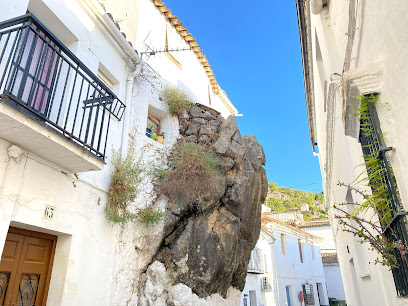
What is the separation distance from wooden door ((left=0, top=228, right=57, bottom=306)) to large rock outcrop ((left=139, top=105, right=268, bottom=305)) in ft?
6.76

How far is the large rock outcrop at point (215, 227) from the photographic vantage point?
21.1 feet

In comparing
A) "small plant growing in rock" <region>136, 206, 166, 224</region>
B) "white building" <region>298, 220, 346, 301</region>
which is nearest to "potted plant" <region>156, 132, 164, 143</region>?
"small plant growing in rock" <region>136, 206, 166, 224</region>

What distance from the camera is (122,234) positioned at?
616cm

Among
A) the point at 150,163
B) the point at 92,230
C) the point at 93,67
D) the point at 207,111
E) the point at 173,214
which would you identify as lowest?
the point at 92,230

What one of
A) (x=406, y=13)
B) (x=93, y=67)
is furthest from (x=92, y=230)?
(x=406, y=13)

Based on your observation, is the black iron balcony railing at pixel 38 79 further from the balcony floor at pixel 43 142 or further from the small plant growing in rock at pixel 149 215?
the small plant growing in rock at pixel 149 215

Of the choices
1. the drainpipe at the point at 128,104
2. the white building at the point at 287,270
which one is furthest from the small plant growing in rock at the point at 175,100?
the white building at the point at 287,270

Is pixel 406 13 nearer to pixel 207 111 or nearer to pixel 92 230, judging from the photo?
pixel 92 230

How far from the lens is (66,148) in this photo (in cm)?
423

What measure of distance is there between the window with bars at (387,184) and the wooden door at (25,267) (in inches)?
182

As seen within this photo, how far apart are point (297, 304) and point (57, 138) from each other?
2335 cm

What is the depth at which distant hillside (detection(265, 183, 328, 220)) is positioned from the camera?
42031 mm

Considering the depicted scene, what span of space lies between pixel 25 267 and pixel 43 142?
6.10ft

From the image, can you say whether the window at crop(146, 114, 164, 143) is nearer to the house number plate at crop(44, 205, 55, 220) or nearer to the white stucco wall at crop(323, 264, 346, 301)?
the house number plate at crop(44, 205, 55, 220)
